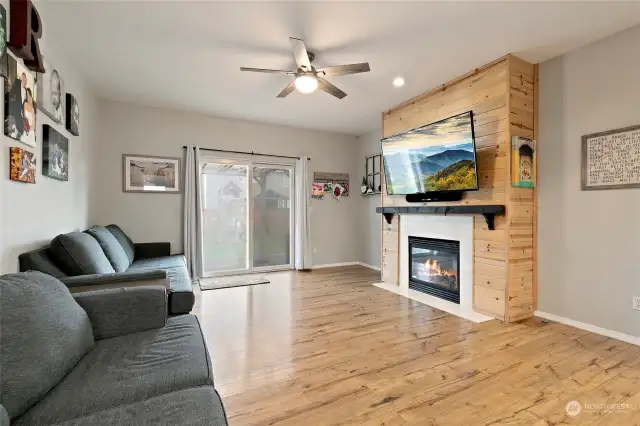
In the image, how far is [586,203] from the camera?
277cm

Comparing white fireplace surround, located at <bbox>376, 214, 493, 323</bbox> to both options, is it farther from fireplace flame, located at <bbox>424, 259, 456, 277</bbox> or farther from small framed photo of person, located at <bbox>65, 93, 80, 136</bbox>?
small framed photo of person, located at <bbox>65, 93, 80, 136</bbox>

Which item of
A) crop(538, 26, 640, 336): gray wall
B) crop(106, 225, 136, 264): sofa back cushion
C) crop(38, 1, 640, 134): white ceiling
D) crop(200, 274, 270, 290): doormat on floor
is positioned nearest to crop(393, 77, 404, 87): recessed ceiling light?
crop(38, 1, 640, 134): white ceiling

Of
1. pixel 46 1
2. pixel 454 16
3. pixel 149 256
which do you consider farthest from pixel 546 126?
pixel 149 256

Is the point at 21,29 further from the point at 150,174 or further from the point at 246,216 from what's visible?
the point at 246,216

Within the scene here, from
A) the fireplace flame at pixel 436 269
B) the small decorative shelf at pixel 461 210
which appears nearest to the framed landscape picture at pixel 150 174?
the small decorative shelf at pixel 461 210

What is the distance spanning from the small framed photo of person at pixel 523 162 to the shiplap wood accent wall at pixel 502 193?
0.05 metres

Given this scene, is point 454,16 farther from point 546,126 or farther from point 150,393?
point 150,393

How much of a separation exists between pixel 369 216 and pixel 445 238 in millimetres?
2374

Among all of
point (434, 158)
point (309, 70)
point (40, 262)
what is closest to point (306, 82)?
point (309, 70)

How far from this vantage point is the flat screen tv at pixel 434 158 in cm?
309

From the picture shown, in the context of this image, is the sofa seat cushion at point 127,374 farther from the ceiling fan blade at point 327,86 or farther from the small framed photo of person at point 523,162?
the small framed photo of person at point 523,162

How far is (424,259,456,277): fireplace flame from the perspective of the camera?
3.62 metres

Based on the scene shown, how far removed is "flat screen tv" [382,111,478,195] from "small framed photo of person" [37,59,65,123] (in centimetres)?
348

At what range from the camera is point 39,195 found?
7.41 feet
